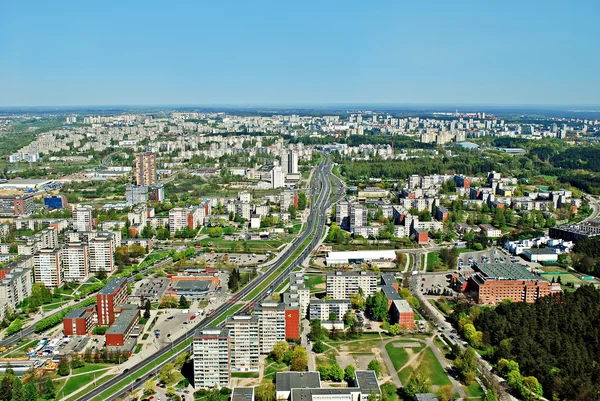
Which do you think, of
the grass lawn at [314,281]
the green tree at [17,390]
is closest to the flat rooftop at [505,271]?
the grass lawn at [314,281]

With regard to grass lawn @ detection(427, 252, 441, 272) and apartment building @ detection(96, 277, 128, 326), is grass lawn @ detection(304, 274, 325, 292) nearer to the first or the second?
grass lawn @ detection(427, 252, 441, 272)

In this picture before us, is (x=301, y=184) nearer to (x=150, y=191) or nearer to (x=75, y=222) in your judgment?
(x=150, y=191)

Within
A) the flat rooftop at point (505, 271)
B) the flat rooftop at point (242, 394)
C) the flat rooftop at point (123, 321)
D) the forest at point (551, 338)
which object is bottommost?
the flat rooftop at point (242, 394)

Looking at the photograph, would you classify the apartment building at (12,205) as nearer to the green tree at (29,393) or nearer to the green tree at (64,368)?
the green tree at (64,368)

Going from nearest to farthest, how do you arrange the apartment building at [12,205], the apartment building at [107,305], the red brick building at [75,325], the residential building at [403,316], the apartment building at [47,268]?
the red brick building at [75,325] → the residential building at [403,316] → the apartment building at [107,305] → the apartment building at [47,268] → the apartment building at [12,205]

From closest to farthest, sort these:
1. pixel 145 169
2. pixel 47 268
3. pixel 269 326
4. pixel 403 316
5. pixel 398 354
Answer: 1. pixel 398 354
2. pixel 269 326
3. pixel 403 316
4. pixel 47 268
5. pixel 145 169

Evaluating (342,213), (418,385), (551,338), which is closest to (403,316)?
(418,385)

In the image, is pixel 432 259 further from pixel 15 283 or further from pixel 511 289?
pixel 15 283
